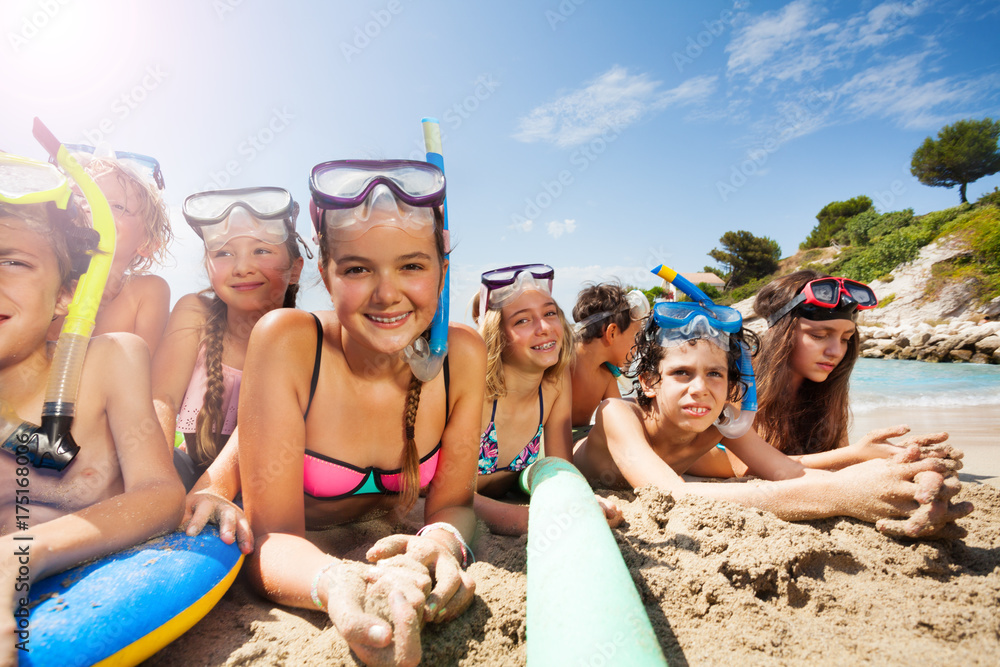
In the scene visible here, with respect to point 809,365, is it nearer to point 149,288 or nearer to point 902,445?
point 902,445

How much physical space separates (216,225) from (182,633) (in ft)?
7.96

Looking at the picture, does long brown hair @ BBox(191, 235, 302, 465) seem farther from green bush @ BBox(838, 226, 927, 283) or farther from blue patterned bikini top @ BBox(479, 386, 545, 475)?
green bush @ BBox(838, 226, 927, 283)

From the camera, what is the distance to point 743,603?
5.51 ft

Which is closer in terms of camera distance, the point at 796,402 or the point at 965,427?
Answer: the point at 796,402

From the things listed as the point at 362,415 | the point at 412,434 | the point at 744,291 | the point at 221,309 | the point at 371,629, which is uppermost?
the point at 744,291

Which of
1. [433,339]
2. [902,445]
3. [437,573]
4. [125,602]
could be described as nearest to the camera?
[125,602]

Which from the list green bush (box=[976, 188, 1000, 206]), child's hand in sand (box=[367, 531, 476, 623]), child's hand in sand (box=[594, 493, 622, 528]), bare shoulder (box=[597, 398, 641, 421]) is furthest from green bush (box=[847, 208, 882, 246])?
child's hand in sand (box=[367, 531, 476, 623])

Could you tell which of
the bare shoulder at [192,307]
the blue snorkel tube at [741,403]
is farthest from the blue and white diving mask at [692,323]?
the bare shoulder at [192,307]

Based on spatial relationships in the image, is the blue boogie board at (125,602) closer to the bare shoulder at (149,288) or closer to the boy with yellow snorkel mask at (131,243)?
the boy with yellow snorkel mask at (131,243)

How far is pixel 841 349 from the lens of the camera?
3943 millimetres

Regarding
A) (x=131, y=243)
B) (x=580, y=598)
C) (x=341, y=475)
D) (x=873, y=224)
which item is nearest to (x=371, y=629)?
(x=580, y=598)

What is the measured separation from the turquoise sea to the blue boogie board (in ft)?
36.2

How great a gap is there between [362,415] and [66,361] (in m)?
1.05

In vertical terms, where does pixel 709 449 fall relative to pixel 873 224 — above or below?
below
